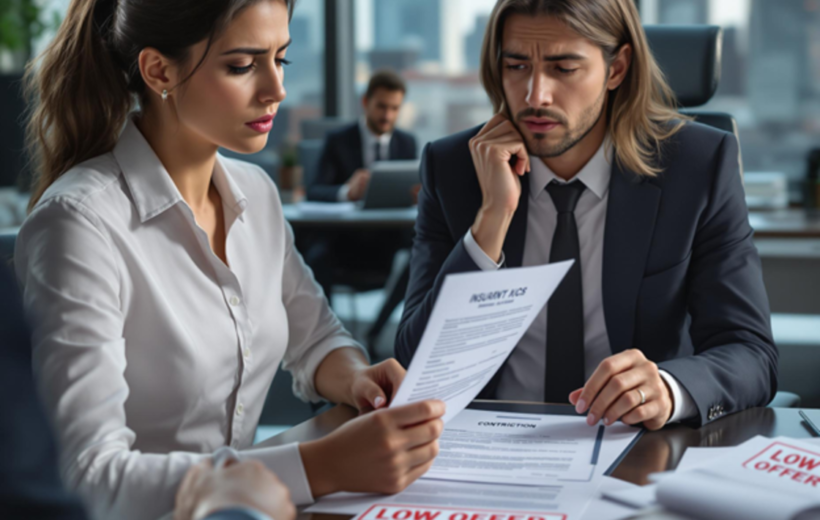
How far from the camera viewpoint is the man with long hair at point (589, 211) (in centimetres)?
150

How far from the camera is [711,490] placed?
844mm

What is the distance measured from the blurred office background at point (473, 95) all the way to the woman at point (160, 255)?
1619 millimetres

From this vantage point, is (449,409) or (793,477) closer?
(793,477)

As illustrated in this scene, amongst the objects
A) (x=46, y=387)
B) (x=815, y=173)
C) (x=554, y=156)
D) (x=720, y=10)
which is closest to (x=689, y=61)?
(x=554, y=156)

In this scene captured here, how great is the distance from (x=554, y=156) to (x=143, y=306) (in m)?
0.85

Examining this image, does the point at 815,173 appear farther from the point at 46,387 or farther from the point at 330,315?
the point at 46,387

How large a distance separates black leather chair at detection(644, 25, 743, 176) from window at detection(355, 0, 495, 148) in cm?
370

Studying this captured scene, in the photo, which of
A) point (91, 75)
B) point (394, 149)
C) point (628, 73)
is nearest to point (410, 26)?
point (394, 149)

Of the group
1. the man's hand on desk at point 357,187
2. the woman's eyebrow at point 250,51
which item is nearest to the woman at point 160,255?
the woman's eyebrow at point 250,51

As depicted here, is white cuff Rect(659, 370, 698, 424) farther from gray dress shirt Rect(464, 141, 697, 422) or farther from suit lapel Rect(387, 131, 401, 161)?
suit lapel Rect(387, 131, 401, 161)

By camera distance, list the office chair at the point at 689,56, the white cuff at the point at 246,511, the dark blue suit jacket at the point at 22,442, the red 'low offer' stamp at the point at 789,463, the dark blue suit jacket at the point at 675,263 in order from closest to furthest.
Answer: the dark blue suit jacket at the point at 22,442 → the white cuff at the point at 246,511 → the red 'low offer' stamp at the point at 789,463 → the dark blue suit jacket at the point at 675,263 → the office chair at the point at 689,56

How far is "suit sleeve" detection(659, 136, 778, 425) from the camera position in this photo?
1.22 meters

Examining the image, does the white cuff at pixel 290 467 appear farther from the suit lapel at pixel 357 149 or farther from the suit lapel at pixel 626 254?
the suit lapel at pixel 357 149

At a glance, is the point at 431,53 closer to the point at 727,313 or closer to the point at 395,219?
the point at 395,219
